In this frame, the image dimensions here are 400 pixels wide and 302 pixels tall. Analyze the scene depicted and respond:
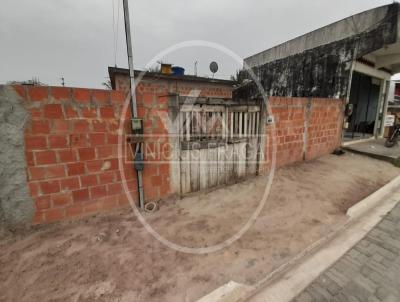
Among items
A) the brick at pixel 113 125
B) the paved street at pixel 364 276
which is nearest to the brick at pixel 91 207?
the brick at pixel 113 125

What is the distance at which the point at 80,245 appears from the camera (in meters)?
2.05

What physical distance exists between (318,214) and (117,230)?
2746mm

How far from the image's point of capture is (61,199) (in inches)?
91.6

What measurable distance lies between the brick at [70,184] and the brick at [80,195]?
7 centimetres

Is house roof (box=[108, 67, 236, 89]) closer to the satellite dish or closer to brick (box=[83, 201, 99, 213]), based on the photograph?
the satellite dish

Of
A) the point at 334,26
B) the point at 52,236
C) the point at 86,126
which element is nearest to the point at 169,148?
the point at 86,126

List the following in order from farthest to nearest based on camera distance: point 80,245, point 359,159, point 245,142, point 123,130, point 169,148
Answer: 1. point 359,159
2. point 245,142
3. point 169,148
4. point 123,130
5. point 80,245

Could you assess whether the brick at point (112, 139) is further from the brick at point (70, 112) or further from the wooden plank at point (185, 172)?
the wooden plank at point (185, 172)

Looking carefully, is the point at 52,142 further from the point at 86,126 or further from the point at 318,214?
the point at 318,214

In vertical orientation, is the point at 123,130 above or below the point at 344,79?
Result: below

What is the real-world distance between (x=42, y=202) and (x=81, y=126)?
1.01 meters

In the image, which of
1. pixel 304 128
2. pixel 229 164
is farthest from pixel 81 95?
pixel 304 128

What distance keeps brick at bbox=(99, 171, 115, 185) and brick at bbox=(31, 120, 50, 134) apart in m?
0.80

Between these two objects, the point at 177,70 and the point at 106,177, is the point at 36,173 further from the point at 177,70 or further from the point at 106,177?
the point at 177,70
